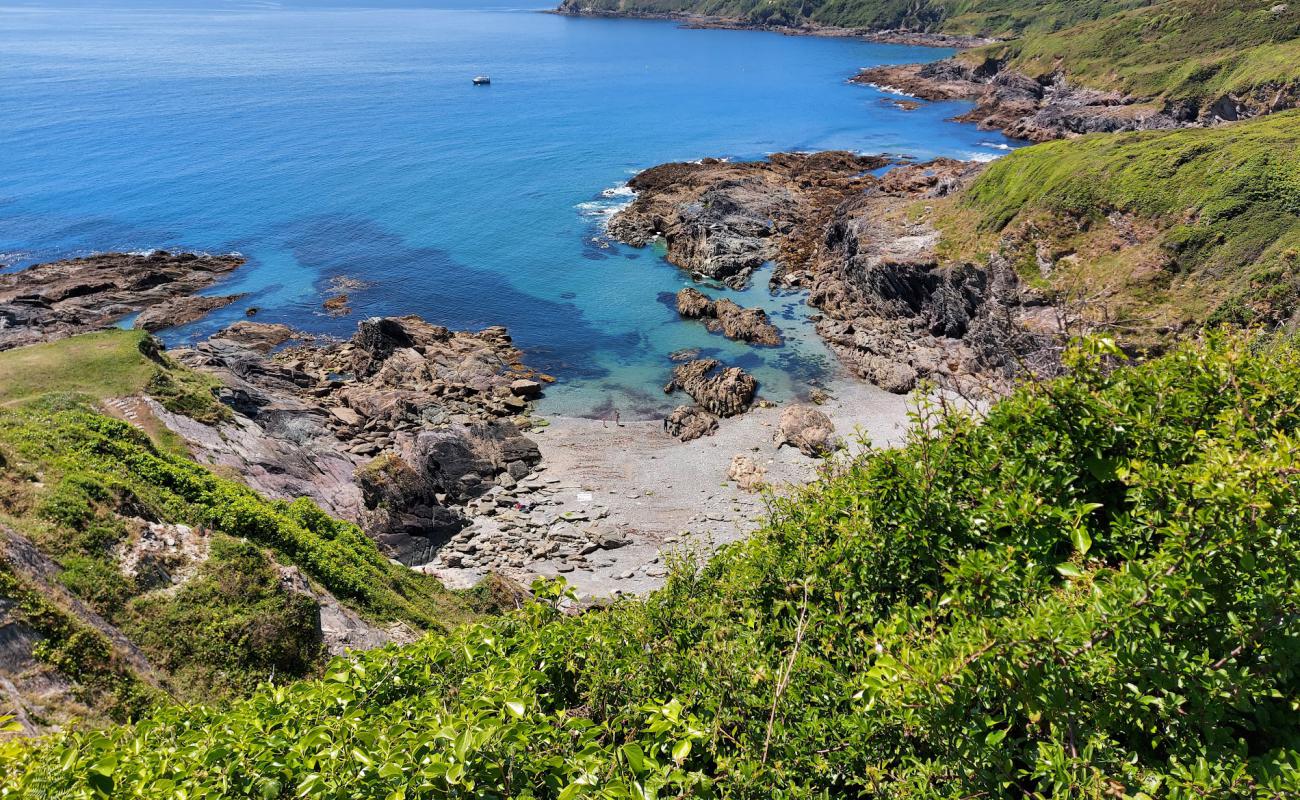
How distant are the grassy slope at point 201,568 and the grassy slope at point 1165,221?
34159 mm

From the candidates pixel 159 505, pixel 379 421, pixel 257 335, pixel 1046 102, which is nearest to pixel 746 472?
pixel 379 421

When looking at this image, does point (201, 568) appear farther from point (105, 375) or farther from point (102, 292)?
point (102, 292)

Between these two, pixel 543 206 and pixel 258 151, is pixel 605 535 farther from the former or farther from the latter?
pixel 258 151

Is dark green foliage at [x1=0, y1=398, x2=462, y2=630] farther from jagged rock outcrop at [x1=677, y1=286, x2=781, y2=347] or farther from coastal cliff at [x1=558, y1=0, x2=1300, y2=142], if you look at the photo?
coastal cliff at [x1=558, y1=0, x2=1300, y2=142]

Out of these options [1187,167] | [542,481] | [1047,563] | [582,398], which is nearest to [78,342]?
[542,481]

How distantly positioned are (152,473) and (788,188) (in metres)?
67.7

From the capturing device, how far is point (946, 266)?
46.3 metres

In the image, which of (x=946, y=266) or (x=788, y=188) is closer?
(x=946, y=266)

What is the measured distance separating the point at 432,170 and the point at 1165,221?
3053 inches

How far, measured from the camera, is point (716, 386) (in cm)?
4091

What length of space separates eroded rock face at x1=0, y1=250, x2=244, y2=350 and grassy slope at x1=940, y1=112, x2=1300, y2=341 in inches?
2397

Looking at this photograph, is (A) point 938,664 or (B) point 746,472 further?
(B) point 746,472

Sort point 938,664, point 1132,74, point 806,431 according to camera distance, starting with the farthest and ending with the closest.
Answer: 1. point 1132,74
2. point 806,431
3. point 938,664

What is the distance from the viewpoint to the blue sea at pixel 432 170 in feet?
169
